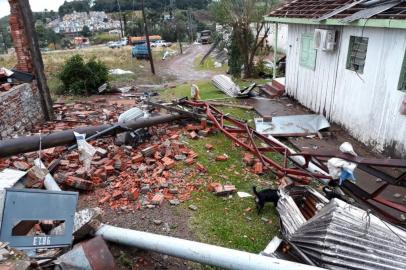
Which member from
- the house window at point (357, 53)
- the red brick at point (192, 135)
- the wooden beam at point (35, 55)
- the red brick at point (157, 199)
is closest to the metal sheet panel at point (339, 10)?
the house window at point (357, 53)

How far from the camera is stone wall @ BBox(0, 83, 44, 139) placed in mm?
8156

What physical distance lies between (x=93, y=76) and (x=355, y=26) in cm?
1102

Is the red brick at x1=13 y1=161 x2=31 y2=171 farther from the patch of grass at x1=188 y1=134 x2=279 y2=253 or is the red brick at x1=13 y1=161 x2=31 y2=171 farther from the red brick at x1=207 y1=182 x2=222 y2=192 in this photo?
the red brick at x1=207 y1=182 x2=222 y2=192

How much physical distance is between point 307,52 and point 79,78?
981cm

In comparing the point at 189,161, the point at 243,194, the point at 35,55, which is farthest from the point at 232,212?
the point at 35,55

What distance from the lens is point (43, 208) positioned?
130 inches

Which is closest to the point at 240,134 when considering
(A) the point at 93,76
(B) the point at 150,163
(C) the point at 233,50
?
(B) the point at 150,163

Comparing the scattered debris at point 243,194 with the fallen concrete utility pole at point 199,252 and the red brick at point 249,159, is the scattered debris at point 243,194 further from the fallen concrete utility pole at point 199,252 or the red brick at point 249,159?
the fallen concrete utility pole at point 199,252

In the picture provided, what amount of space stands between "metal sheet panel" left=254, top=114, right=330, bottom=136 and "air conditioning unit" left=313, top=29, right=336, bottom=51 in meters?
1.89

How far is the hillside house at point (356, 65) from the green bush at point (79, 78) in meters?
8.59

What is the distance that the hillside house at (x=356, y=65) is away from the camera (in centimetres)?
663

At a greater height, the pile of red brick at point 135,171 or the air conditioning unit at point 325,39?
the air conditioning unit at point 325,39

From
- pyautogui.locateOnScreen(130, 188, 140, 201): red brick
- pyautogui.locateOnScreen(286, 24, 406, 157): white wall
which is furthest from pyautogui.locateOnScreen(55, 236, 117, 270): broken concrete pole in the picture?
pyautogui.locateOnScreen(286, 24, 406, 157): white wall

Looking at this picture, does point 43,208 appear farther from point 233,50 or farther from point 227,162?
point 233,50
